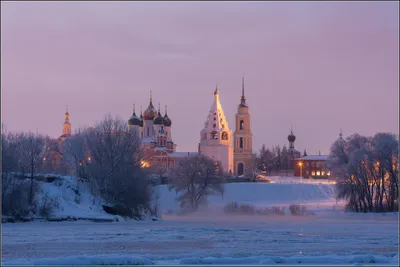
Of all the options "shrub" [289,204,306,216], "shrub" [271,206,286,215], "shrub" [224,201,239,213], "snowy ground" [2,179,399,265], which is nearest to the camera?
"snowy ground" [2,179,399,265]

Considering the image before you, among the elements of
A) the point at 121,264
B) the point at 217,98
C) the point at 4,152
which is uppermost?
the point at 217,98

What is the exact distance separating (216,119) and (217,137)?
294 centimetres

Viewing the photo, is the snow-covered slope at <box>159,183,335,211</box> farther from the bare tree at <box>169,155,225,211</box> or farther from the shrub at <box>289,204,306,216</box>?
the shrub at <box>289,204,306,216</box>

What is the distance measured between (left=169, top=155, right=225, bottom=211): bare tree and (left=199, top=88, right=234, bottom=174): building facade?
127 feet

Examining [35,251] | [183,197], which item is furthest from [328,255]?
[183,197]

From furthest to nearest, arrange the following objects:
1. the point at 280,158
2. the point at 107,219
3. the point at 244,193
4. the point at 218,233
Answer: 1. the point at 280,158
2. the point at 244,193
3. the point at 107,219
4. the point at 218,233

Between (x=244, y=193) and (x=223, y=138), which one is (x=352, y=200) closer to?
(x=244, y=193)

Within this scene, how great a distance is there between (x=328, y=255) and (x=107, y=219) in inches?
799

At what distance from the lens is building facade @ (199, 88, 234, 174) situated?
106688 mm

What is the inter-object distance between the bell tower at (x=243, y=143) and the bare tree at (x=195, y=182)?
44.2 metres

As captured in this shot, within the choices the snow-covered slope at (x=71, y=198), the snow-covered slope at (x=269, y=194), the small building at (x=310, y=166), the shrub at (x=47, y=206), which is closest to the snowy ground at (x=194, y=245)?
the shrub at (x=47, y=206)

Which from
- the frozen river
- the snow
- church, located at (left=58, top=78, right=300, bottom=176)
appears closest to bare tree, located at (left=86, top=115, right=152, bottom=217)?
the frozen river

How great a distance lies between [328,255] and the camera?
20547 millimetres

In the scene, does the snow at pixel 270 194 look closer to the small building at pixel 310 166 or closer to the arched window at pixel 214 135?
the arched window at pixel 214 135
